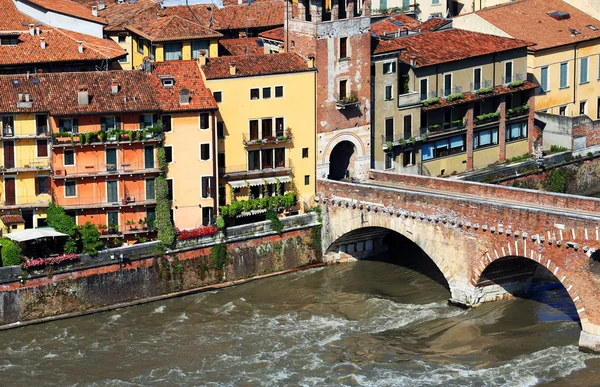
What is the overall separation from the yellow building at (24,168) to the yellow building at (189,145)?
6.98m

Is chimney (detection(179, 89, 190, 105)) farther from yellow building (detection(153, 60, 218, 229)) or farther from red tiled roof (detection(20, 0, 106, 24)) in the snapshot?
red tiled roof (detection(20, 0, 106, 24))

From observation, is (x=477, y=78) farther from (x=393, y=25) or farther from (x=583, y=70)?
(x=583, y=70)

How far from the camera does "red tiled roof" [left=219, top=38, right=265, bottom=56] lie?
97.1 metres

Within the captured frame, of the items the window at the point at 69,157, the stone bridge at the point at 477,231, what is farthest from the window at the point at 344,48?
the window at the point at 69,157

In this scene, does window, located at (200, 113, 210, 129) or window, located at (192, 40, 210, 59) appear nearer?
window, located at (200, 113, 210, 129)

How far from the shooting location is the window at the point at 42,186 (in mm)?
84188

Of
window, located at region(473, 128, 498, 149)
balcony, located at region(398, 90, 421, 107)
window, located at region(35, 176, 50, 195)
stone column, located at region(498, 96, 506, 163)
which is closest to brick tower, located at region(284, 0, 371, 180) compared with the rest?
Result: balcony, located at region(398, 90, 421, 107)

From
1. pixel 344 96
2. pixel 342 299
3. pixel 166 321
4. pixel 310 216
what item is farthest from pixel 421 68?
pixel 166 321

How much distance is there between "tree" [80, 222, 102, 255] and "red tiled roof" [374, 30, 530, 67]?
22.2 m

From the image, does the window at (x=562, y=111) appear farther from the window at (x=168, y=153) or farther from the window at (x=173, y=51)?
the window at (x=168, y=153)

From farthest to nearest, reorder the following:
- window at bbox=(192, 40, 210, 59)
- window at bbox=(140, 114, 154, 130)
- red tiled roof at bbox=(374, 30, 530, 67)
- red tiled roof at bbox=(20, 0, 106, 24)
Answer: red tiled roof at bbox=(20, 0, 106, 24) → red tiled roof at bbox=(374, 30, 530, 67) → window at bbox=(192, 40, 210, 59) → window at bbox=(140, 114, 154, 130)

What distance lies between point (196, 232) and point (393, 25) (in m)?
24.3

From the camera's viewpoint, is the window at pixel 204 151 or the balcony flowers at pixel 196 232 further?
the window at pixel 204 151

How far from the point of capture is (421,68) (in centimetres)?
9594
